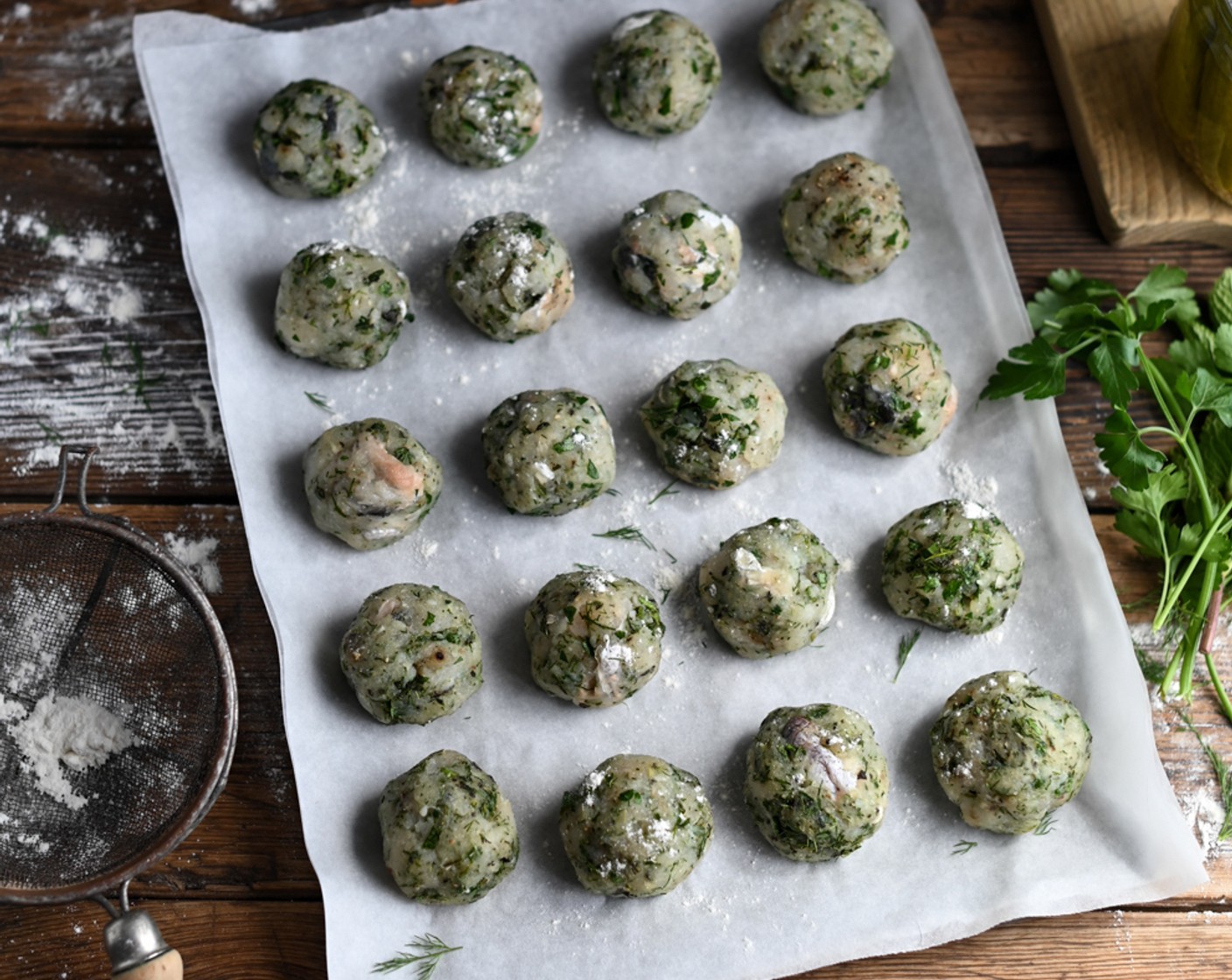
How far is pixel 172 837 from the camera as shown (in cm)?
274

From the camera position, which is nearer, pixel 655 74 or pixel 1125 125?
pixel 655 74

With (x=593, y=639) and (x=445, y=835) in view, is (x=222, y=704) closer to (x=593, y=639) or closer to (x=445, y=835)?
(x=445, y=835)

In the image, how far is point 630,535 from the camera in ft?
10.1

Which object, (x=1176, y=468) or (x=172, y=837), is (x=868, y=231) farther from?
(x=172, y=837)

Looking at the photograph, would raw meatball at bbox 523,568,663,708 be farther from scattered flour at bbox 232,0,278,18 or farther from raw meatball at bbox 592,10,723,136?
scattered flour at bbox 232,0,278,18

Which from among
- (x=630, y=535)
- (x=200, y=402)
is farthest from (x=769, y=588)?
(x=200, y=402)

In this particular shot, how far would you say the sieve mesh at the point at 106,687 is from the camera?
9.21ft

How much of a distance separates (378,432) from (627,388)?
66 cm

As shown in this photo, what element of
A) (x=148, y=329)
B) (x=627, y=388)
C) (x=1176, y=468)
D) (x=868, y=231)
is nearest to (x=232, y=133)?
(x=148, y=329)

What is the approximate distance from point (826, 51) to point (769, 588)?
1.42m

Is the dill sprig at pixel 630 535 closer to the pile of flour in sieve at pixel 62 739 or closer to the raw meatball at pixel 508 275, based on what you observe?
the raw meatball at pixel 508 275

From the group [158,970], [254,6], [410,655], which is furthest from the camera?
[254,6]

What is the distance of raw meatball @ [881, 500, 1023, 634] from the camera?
2.94 m

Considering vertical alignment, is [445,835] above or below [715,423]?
below
